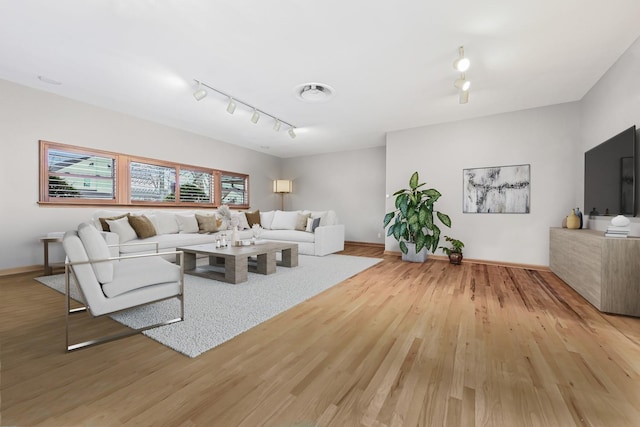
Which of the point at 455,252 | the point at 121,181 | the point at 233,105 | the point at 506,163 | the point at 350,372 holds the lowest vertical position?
the point at 350,372

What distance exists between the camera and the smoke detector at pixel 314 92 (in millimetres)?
3695

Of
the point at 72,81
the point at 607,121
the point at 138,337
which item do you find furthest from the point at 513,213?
the point at 72,81

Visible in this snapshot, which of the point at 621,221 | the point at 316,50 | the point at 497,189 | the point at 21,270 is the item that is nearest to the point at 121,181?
the point at 21,270

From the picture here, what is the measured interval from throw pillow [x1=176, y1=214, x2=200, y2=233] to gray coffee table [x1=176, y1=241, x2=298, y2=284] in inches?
51.0

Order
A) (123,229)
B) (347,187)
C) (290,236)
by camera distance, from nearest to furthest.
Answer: (123,229) → (290,236) → (347,187)

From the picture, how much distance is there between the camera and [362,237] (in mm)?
7438

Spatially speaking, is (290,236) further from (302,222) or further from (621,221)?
(621,221)

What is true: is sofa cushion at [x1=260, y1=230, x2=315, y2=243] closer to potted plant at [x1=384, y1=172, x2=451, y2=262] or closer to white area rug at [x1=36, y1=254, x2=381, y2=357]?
white area rug at [x1=36, y1=254, x2=381, y2=357]

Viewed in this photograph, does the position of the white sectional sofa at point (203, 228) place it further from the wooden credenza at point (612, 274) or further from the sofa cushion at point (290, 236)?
the wooden credenza at point (612, 274)

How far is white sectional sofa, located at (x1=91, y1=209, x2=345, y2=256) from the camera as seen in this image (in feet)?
13.6

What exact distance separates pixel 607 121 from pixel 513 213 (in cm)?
176

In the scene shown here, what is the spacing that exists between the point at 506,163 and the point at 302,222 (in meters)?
4.02

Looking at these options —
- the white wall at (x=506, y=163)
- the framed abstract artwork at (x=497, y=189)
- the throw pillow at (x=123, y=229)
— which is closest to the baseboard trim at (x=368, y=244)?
the white wall at (x=506, y=163)

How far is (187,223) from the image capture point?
514 centimetres
